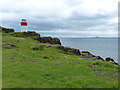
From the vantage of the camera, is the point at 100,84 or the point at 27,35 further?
the point at 27,35

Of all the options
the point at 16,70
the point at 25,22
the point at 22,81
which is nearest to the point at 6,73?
the point at 16,70

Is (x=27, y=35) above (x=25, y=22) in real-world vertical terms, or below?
below

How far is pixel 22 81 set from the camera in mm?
22453

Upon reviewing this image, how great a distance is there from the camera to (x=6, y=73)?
26.4 m

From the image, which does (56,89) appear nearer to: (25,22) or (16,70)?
(16,70)

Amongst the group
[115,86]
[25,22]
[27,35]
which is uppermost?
[25,22]

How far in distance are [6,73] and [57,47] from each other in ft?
144

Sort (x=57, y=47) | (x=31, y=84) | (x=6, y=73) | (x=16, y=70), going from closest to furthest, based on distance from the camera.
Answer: (x=31, y=84), (x=6, y=73), (x=16, y=70), (x=57, y=47)

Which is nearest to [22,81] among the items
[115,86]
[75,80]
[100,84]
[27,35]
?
[75,80]

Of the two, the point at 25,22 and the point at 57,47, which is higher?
the point at 25,22

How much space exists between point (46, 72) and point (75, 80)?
672 centimetres

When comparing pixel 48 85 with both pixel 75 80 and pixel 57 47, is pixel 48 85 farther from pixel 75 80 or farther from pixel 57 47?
pixel 57 47

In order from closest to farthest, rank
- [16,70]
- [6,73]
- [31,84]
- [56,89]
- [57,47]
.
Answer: [56,89] < [31,84] < [6,73] < [16,70] < [57,47]

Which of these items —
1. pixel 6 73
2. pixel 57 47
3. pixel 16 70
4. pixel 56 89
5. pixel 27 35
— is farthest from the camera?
pixel 27 35
